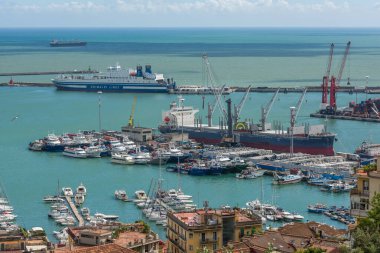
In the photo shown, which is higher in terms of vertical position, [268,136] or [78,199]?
[268,136]

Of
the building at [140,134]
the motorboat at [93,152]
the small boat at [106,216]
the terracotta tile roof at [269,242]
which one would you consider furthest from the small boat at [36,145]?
the terracotta tile roof at [269,242]

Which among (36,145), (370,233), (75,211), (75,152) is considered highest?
(370,233)

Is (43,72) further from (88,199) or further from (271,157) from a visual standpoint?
(88,199)

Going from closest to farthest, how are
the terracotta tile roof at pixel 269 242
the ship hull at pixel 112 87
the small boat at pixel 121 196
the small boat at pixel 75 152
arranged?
the terracotta tile roof at pixel 269 242, the small boat at pixel 121 196, the small boat at pixel 75 152, the ship hull at pixel 112 87

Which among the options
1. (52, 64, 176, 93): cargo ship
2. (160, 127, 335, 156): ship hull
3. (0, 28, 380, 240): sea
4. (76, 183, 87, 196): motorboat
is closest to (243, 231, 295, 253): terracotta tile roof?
(0, 28, 380, 240): sea

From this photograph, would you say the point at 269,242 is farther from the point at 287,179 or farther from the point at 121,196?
the point at 287,179

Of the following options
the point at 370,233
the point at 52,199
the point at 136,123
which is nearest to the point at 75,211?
the point at 52,199

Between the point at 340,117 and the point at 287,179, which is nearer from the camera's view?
the point at 287,179

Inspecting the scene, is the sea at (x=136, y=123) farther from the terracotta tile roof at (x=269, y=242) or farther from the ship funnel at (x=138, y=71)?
the terracotta tile roof at (x=269, y=242)
